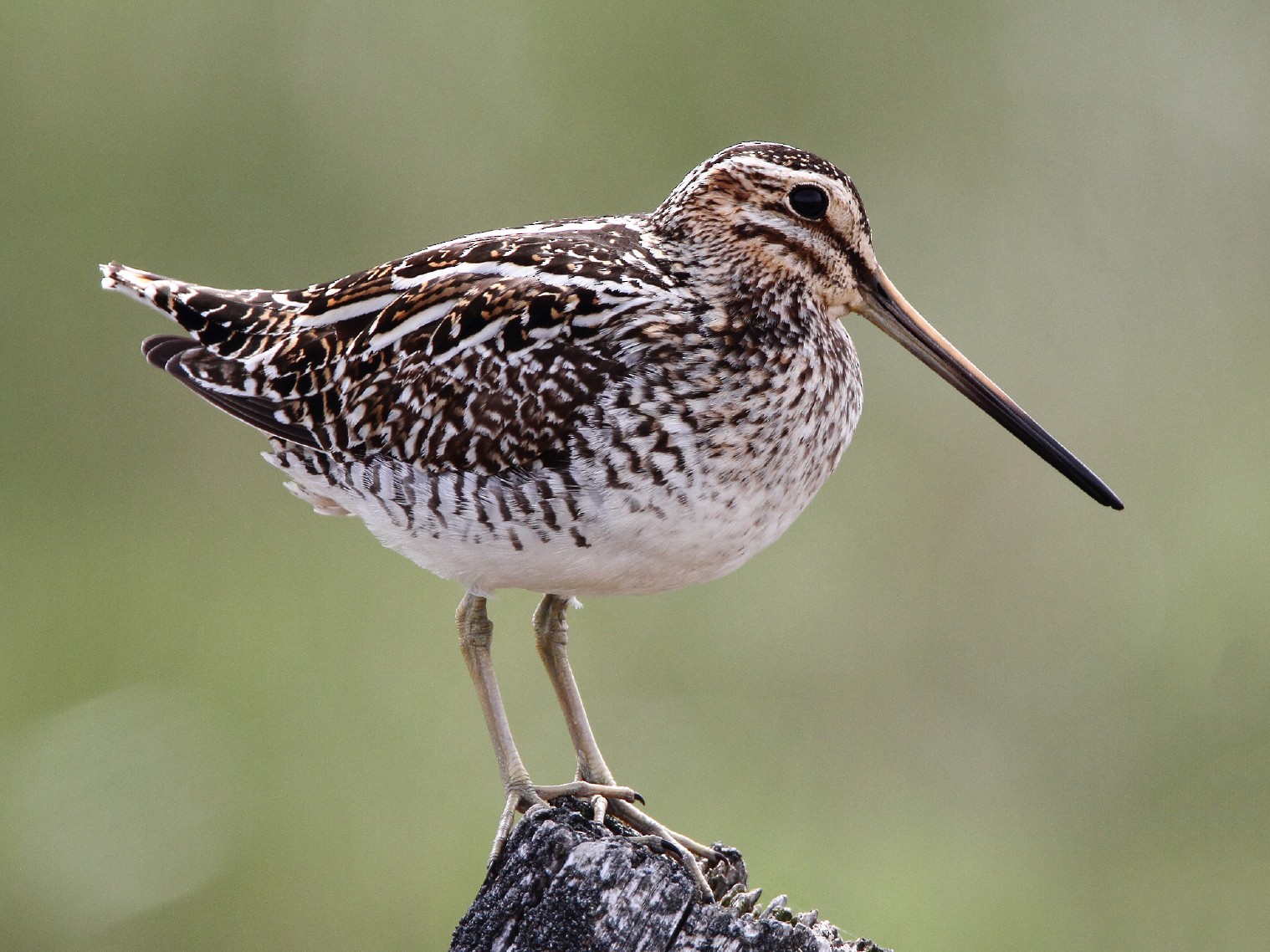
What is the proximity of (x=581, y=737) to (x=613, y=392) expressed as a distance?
113 cm

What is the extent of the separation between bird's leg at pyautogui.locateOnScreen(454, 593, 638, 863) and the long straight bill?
1399mm

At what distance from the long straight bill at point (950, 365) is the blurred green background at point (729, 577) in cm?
294

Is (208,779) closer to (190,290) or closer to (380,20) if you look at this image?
(190,290)

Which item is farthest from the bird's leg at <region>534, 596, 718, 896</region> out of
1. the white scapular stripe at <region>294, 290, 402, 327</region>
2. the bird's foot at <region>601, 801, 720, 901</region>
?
the white scapular stripe at <region>294, 290, 402, 327</region>

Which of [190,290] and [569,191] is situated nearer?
[190,290]

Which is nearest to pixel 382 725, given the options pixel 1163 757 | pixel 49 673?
pixel 49 673

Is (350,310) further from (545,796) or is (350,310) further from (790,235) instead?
(545,796)

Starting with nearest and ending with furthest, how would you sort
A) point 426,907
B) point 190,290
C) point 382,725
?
point 190,290 → point 426,907 → point 382,725

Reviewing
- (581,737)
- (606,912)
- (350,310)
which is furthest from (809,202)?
(606,912)

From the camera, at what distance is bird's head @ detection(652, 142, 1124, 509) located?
15.3 feet

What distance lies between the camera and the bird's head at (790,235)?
183 inches

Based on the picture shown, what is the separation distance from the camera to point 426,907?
7328mm

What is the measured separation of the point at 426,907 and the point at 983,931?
231 centimetres

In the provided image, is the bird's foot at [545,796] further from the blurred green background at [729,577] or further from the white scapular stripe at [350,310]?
the blurred green background at [729,577]
